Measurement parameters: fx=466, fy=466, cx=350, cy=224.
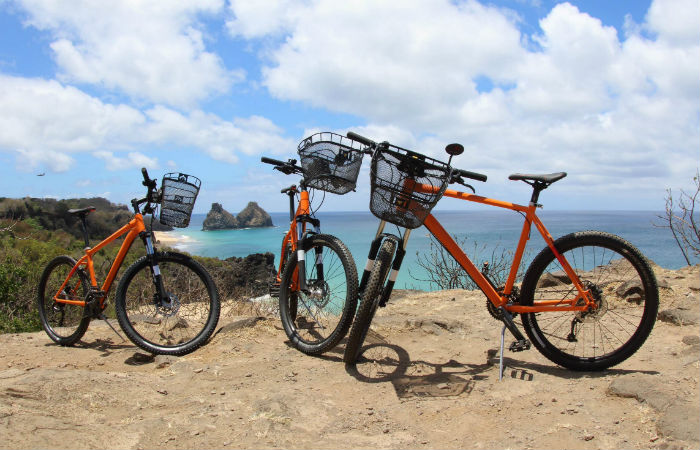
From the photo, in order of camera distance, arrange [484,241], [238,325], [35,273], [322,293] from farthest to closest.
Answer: [484,241] → [35,273] → [238,325] → [322,293]

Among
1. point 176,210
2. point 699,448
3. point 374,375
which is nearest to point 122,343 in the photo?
point 176,210

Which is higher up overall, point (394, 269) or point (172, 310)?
point (394, 269)

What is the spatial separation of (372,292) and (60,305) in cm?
346

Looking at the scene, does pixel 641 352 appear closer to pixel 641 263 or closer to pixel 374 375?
pixel 641 263

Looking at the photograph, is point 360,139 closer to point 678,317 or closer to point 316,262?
point 316,262

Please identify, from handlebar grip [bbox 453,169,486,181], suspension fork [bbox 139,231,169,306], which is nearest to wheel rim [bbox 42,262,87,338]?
suspension fork [bbox 139,231,169,306]

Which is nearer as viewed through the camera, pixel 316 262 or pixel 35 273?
pixel 316 262

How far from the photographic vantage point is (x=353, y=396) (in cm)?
319

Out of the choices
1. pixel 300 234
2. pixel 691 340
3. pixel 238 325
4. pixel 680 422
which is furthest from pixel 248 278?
pixel 680 422

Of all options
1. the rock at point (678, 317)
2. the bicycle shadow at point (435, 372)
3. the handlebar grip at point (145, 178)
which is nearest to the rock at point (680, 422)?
the bicycle shadow at point (435, 372)

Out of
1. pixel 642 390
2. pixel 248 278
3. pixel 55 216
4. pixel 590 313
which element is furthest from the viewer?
pixel 55 216

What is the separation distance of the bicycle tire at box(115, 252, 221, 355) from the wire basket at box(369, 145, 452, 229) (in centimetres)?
195

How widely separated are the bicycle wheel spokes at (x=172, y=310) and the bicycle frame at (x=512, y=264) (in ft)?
6.07

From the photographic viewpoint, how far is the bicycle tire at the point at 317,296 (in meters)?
3.92
